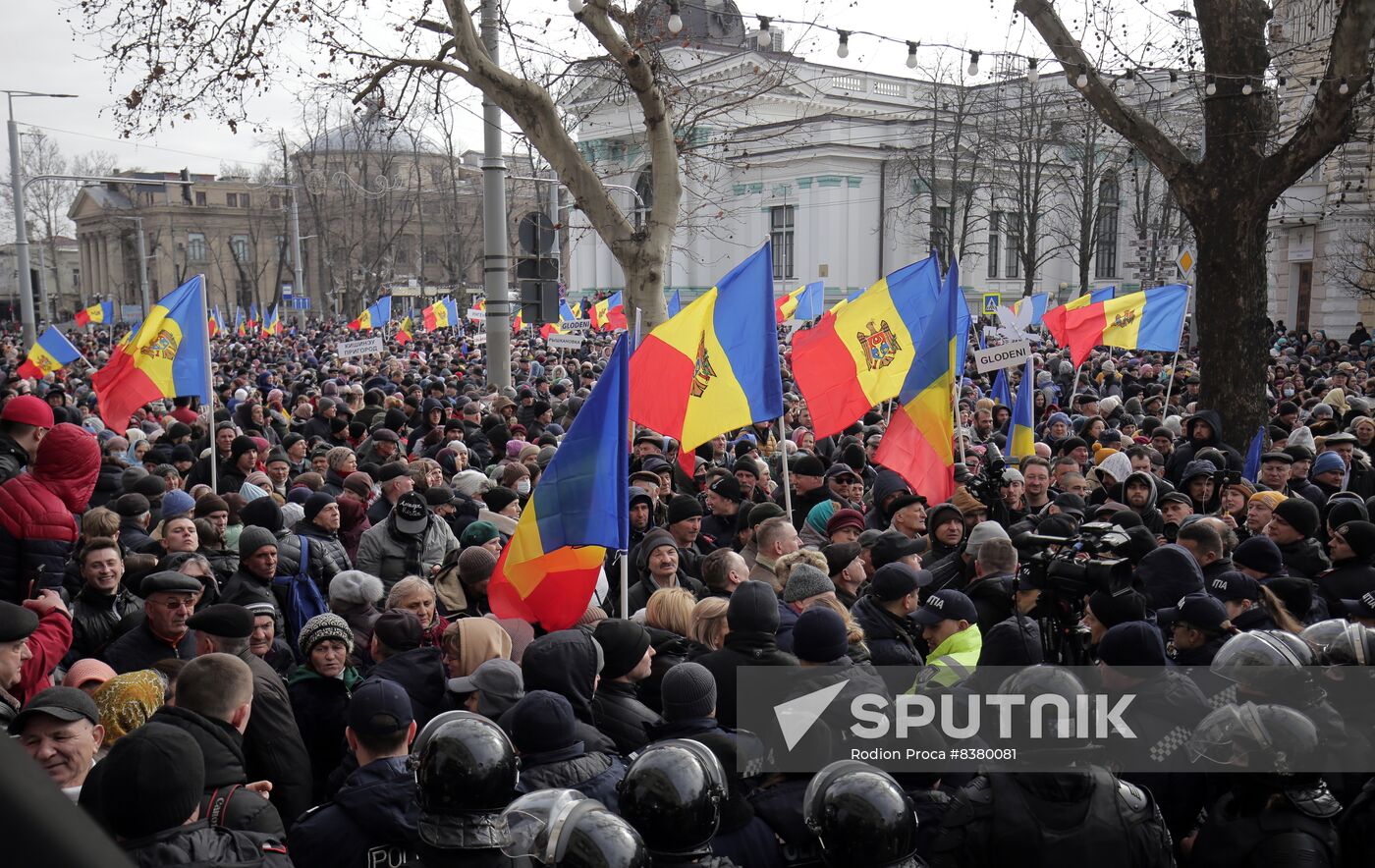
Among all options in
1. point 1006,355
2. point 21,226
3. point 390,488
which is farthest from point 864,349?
point 21,226

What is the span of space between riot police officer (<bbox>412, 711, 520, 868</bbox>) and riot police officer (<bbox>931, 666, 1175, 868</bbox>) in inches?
46.1

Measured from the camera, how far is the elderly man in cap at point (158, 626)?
5.07 metres

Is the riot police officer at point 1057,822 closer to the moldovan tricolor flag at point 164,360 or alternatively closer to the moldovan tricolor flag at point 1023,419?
the moldovan tricolor flag at point 1023,419

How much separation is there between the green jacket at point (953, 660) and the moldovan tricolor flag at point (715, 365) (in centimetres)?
308

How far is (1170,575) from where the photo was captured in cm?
577

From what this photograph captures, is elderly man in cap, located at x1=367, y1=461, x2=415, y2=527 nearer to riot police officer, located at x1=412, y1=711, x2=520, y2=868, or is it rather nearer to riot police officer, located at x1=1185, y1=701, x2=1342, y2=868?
riot police officer, located at x1=412, y1=711, x2=520, y2=868

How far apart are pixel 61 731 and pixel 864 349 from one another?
678 cm

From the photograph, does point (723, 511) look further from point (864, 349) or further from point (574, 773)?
point (574, 773)

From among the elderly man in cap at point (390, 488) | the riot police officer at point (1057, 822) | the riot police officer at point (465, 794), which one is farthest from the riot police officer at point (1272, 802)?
the elderly man in cap at point (390, 488)

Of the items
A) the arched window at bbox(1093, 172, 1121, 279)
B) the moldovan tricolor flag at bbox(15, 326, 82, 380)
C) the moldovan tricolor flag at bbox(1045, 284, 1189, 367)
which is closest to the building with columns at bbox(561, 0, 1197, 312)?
the arched window at bbox(1093, 172, 1121, 279)

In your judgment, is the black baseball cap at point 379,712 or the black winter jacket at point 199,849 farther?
the black baseball cap at point 379,712

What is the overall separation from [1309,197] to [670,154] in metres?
28.6

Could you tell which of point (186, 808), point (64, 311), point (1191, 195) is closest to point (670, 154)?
point (1191, 195)

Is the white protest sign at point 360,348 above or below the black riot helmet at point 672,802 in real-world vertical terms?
below
